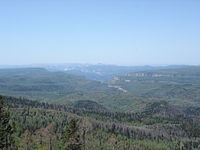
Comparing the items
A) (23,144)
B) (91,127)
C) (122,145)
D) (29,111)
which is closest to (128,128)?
(91,127)

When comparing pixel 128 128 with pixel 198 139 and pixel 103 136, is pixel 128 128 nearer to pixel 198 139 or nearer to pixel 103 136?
pixel 103 136

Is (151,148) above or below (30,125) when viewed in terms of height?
below

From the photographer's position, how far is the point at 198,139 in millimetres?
186250

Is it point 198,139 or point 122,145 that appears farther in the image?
point 198,139

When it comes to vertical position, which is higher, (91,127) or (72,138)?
(72,138)

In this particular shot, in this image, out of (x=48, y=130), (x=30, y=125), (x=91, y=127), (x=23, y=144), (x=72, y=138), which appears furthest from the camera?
(x=91, y=127)

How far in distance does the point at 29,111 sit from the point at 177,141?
4123 inches

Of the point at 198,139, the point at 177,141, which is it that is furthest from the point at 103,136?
the point at 198,139

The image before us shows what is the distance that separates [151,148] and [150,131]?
47.1 metres

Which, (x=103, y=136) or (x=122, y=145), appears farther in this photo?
(x=103, y=136)

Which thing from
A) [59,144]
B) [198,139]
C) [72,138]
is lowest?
[198,139]

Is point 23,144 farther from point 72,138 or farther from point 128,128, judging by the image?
point 128,128

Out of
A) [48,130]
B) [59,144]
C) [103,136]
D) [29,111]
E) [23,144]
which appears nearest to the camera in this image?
[23,144]

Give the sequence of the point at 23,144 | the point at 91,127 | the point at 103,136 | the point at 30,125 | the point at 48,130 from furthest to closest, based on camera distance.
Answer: the point at 91,127 < the point at 103,136 < the point at 30,125 < the point at 48,130 < the point at 23,144
